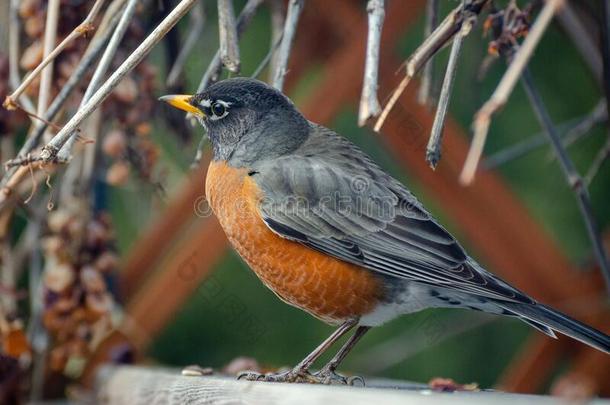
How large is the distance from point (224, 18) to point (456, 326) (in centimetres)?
215

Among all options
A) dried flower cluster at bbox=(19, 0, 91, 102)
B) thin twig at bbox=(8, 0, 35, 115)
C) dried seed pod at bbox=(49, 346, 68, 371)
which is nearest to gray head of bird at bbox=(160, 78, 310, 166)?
dried flower cluster at bbox=(19, 0, 91, 102)

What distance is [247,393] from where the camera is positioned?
1947 millimetres

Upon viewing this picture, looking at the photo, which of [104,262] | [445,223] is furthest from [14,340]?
[445,223]

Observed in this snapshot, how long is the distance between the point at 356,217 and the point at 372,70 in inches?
37.4

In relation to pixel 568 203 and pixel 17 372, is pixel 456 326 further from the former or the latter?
pixel 17 372

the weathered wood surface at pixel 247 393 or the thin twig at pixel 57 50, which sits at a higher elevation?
the thin twig at pixel 57 50

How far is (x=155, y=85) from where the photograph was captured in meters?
2.90

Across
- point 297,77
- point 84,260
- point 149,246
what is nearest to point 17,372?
point 84,260

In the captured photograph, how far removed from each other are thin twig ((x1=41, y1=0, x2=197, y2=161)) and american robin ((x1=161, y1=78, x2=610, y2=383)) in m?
0.74

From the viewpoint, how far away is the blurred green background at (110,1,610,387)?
451 cm

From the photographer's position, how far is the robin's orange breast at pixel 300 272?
246 centimetres

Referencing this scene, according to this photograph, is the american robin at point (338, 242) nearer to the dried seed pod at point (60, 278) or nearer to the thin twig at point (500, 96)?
the dried seed pod at point (60, 278)

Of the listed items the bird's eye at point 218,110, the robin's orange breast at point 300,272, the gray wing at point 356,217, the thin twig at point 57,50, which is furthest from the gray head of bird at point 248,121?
the thin twig at point 57,50

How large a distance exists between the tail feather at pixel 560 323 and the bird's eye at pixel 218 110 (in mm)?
Answer: 963
